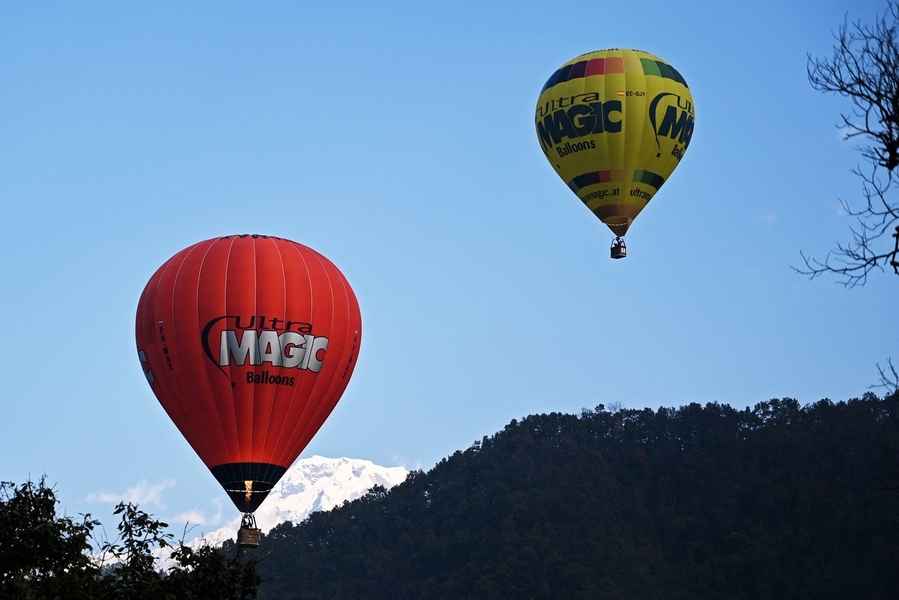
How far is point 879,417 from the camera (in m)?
154

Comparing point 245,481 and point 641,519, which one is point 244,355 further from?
point 641,519

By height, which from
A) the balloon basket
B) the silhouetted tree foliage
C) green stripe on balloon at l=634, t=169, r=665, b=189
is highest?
green stripe on balloon at l=634, t=169, r=665, b=189

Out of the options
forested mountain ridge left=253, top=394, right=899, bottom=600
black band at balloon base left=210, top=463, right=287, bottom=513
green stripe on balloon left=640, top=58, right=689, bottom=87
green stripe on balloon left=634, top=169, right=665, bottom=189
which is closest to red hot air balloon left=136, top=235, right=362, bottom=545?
black band at balloon base left=210, top=463, right=287, bottom=513

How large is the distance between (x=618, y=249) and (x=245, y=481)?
1392 centimetres

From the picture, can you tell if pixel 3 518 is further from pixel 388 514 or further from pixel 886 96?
pixel 388 514

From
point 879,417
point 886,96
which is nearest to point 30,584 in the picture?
point 886,96

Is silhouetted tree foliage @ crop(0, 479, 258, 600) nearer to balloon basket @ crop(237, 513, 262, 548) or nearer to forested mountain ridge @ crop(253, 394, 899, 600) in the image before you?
balloon basket @ crop(237, 513, 262, 548)

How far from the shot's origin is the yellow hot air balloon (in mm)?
49094

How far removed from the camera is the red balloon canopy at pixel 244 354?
137 ft

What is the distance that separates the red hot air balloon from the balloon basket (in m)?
0.09

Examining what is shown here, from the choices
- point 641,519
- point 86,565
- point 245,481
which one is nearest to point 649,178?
point 245,481

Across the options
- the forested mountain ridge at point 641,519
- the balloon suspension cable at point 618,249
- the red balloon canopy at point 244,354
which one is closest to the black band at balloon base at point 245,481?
the red balloon canopy at point 244,354

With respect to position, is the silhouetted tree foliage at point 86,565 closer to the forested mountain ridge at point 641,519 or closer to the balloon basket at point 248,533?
the balloon basket at point 248,533

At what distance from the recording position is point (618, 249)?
4919 centimetres
